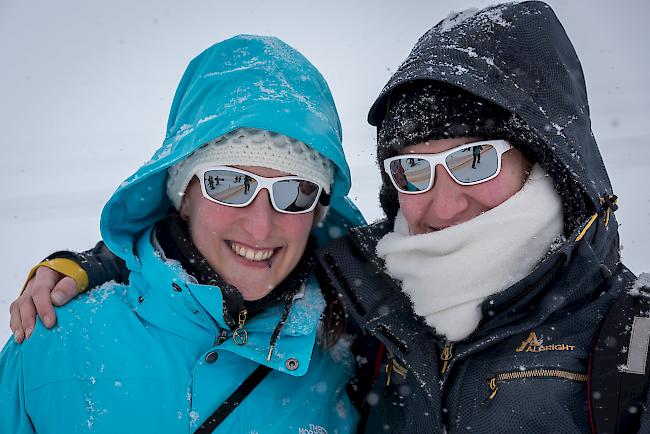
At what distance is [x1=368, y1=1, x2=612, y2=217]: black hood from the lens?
181 centimetres

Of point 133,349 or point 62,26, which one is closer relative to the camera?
point 133,349

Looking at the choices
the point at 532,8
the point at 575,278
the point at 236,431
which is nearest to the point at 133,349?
the point at 236,431

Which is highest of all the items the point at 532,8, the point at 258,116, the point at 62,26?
the point at 532,8

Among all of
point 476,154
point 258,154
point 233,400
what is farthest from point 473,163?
point 233,400

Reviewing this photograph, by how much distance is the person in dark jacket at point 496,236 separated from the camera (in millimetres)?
1693

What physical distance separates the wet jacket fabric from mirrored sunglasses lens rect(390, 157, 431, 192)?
11.3 inches

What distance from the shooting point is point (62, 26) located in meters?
37.0

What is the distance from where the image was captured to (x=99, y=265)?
2.37 metres

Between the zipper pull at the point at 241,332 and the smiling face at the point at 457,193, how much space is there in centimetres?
78

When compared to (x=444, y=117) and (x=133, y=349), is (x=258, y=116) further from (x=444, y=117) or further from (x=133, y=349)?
(x=133, y=349)

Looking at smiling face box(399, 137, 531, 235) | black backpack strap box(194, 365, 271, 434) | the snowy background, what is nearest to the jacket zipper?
smiling face box(399, 137, 531, 235)

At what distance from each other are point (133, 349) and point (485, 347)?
129 cm

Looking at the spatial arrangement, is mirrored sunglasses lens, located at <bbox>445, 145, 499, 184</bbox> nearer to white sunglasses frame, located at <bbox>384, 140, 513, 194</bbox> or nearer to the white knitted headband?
white sunglasses frame, located at <bbox>384, 140, 513, 194</bbox>

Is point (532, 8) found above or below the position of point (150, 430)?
above
